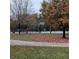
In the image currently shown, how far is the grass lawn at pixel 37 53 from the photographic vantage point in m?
4.86

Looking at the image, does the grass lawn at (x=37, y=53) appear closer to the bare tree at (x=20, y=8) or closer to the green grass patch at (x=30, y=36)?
the green grass patch at (x=30, y=36)

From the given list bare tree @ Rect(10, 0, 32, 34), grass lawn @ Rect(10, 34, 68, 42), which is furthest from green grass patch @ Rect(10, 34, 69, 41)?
bare tree @ Rect(10, 0, 32, 34)

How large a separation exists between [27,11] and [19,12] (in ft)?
0.23

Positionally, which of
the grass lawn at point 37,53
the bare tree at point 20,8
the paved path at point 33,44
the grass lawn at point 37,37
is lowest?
the grass lawn at point 37,53

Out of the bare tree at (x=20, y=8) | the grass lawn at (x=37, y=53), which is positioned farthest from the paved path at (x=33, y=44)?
the bare tree at (x=20, y=8)

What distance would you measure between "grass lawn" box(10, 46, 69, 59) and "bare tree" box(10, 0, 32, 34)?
0.76 feet

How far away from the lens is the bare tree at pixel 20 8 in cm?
486

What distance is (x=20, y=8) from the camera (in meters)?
4.86

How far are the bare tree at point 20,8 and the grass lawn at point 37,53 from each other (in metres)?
0.23

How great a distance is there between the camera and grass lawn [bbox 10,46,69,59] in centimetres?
486

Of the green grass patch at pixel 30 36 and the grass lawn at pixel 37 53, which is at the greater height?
the green grass patch at pixel 30 36

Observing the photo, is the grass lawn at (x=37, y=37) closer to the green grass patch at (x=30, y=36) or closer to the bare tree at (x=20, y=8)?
the green grass patch at (x=30, y=36)

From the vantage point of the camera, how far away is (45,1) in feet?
16.0
